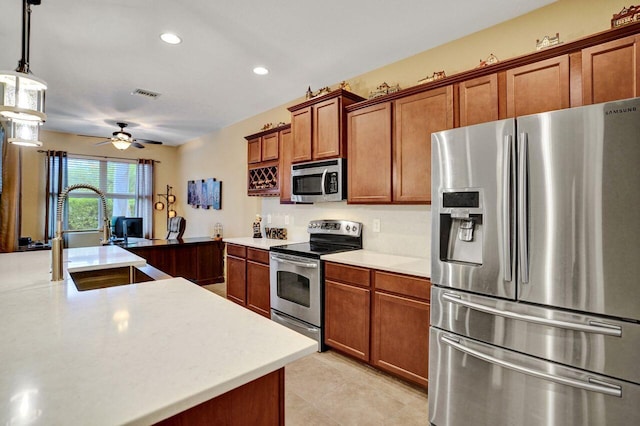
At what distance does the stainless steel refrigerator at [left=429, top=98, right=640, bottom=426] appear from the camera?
4.47 feet

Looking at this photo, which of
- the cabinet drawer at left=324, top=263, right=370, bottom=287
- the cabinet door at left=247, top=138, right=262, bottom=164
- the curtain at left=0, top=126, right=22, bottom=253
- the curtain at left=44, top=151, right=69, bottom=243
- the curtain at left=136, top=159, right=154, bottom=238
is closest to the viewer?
the cabinet drawer at left=324, top=263, right=370, bottom=287

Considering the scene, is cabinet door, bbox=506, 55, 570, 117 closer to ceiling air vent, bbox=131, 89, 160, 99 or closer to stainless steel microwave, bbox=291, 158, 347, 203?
stainless steel microwave, bbox=291, 158, 347, 203

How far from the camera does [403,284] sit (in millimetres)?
2326

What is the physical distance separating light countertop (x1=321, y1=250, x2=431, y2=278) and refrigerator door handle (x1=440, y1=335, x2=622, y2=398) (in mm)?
520

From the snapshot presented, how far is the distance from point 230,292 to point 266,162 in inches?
71.0

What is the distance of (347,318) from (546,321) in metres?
1.53

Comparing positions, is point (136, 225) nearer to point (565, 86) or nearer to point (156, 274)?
→ point (156, 274)

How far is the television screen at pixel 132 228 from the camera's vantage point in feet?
19.0

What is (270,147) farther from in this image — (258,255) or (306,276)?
(306,276)

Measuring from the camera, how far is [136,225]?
589cm

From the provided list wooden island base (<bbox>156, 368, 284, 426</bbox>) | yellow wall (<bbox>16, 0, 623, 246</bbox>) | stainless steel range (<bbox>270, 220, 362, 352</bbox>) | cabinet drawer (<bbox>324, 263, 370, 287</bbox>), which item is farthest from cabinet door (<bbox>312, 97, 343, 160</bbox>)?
wooden island base (<bbox>156, 368, 284, 426</bbox>)

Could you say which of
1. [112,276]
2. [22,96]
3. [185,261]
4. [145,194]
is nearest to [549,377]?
[112,276]

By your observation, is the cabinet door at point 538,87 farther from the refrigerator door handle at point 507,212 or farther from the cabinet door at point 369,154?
the cabinet door at point 369,154

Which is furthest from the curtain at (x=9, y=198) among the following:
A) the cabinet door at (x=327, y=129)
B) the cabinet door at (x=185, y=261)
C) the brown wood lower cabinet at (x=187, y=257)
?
the cabinet door at (x=327, y=129)
